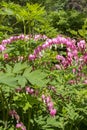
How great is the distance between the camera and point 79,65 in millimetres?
3176

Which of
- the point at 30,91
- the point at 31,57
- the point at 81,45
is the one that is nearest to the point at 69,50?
the point at 81,45

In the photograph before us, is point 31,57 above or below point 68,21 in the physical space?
above

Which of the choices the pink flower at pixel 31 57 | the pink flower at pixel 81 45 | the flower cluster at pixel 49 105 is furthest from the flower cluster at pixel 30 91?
the pink flower at pixel 81 45

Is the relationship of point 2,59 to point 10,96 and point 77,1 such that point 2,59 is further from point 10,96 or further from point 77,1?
point 77,1

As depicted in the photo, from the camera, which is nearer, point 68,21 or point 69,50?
point 69,50

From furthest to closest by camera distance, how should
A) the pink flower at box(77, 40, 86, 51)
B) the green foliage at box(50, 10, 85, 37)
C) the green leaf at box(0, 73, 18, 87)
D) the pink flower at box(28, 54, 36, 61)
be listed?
the green foliage at box(50, 10, 85, 37) → the pink flower at box(77, 40, 86, 51) → the pink flower at box(28, 54, 36, 61) → the green leaf at box(0, 73, 18, 87)


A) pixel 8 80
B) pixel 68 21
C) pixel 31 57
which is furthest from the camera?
pixel 68 21

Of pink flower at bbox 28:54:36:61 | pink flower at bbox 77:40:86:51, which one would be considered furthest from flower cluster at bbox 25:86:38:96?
pink flower at bbox 77:40:86:51

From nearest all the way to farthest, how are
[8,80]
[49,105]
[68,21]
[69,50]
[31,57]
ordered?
[8,80] < [49,105] < [31,57] < [69,50] < [68,21]

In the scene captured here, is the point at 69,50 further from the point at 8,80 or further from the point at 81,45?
the point at 8,80

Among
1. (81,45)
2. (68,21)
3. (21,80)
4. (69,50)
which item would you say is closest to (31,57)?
(69,50)

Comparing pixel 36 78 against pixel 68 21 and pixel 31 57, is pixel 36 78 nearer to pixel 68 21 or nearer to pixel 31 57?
pixel 31 57

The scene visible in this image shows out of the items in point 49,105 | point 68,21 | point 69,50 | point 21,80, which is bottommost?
point 68,21

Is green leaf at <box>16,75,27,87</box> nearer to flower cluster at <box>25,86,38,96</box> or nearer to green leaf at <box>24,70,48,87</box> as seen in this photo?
green leaf at <box>24,70,48,87</box>
